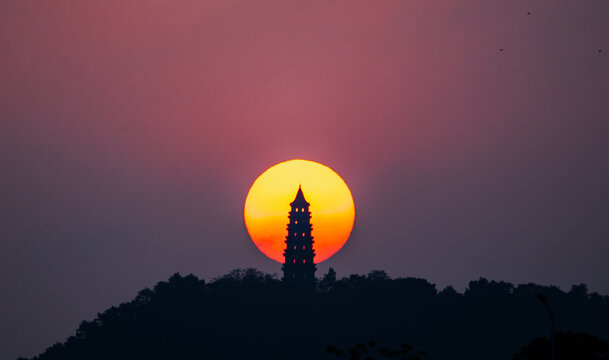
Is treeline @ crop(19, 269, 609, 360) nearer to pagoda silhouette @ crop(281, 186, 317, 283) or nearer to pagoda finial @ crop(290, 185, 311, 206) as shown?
pagoda silhouette @ crop(281, 186, 317, 283)

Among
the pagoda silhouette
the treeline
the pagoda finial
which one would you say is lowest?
the treeline

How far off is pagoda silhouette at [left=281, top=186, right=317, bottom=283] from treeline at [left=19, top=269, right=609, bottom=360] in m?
3.47

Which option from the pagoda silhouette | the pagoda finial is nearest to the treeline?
the pagoda silhouette

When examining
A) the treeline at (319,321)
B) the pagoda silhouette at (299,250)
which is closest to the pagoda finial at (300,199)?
the pagoda silhouette at (299,250)

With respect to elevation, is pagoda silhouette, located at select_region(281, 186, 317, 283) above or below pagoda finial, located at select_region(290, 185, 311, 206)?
below

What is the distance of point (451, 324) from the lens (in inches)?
6767

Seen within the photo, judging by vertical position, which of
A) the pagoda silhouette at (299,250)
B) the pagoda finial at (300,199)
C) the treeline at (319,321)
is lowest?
the treeline at (319,321)

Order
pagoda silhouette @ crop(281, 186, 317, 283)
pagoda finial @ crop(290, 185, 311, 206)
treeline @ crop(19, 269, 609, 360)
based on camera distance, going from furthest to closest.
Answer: pagoda finial @ crop(290, 185, 311, 206), pagoda silhouette @ crop(281, 186, 317, 283), treeline @ crop(19, 269, 609, 360)

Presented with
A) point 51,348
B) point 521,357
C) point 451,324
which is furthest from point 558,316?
point 521,357

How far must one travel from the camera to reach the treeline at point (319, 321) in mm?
168125

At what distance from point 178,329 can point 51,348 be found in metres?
23.3

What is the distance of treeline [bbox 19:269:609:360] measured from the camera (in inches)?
6619

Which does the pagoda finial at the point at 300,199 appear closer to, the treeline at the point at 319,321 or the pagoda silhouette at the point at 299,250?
the pagoda silhouette at the point at 299,250

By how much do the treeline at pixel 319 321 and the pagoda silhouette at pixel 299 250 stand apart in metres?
3.47
